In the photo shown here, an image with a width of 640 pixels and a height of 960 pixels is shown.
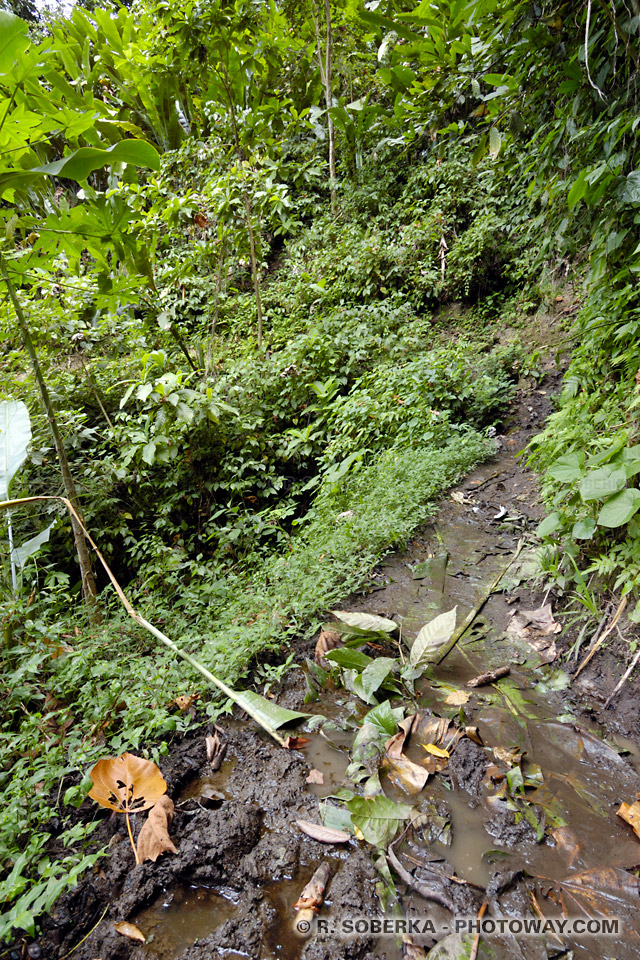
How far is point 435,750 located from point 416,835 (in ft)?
1.00

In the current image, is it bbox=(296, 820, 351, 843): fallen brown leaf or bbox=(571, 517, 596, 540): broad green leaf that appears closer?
bbox=(296, 820, 351, 843): fallen brown leaf

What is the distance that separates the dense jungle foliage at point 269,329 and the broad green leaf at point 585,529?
0.03 ft

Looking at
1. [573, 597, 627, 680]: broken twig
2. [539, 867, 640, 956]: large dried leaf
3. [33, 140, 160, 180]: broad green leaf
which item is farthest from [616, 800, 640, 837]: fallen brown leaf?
[33, 140, 160, 180]: broad green leaf

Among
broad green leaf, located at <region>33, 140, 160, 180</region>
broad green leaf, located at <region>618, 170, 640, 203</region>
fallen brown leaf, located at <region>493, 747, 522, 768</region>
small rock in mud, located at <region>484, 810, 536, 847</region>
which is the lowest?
small rock in mud, located at <region>484, 810, 536, 847</region>

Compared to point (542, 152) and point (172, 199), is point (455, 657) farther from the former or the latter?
point (172, 199)

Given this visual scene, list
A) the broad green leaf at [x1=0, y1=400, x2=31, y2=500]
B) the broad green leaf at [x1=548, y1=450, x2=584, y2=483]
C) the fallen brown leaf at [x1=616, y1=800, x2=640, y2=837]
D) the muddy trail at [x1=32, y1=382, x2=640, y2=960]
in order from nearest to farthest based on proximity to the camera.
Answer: the muddy trail at [x1=32, y1=382, x2=640, y2=960], the fallen brown leaf at [x1=616, y1=800, x2=640, y2=837], the broad green leaf at [x1=548, y1=450, x2=584, y2=483], the broad green leaf at [x1=0, y1=400, x2=31, y2=500]

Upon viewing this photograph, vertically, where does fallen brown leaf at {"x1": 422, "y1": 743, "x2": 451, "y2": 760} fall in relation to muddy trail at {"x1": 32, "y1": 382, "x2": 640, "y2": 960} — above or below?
above

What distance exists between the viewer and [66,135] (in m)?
1.90

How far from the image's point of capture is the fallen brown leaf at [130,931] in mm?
1253

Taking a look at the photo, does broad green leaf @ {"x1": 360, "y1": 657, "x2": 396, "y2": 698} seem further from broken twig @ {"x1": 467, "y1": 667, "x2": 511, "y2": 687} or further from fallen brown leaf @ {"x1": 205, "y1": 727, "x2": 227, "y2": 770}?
fallen brown leaf @ {"x1": 205, "y1": 727, "x2": 227, "y2": 770}

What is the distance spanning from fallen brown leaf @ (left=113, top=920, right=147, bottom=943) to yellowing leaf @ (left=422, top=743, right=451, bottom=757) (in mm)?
1021

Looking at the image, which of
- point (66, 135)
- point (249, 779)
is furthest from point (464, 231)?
point (249, 779)

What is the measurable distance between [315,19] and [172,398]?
7.64m

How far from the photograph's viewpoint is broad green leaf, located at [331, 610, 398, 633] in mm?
2217
